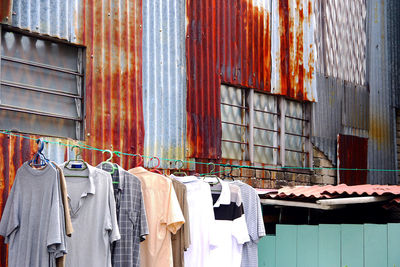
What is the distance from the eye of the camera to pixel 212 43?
9.91 meters

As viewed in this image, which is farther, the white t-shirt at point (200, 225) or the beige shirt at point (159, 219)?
the white t-shirt at point (200, 225)

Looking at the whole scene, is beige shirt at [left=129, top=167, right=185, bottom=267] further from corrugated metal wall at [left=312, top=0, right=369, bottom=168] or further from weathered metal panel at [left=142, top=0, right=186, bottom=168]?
corrugated metal wall at [left=312, top=0, right=369, bottom=168]

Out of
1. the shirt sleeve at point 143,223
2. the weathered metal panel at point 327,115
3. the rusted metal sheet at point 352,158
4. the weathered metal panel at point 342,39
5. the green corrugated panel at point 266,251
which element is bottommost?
the green corrugated panel at point 266,251

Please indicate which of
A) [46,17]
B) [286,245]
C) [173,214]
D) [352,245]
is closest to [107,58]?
[46,17]

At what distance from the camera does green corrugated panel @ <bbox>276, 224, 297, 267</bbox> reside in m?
8.34

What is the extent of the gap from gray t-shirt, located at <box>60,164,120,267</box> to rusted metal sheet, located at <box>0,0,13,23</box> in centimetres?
201

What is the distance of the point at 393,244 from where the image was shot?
291 inches

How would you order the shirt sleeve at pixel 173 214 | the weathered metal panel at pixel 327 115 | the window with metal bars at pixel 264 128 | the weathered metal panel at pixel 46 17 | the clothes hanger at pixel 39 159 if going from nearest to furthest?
the clothes hanger at pixel 39 159 < the shirt sleeve at pixel 173 214 < the weathered metal panel at pixel 46 17 < the window with metal bars at pixel 264 128 < the weathered metal panel at pixel 327 115

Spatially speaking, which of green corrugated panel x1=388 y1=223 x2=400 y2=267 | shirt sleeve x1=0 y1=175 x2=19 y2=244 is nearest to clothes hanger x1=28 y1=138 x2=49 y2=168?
shirt sleeve x1=0 y1=175 x2=19 y2=244

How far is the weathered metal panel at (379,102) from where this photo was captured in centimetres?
1324

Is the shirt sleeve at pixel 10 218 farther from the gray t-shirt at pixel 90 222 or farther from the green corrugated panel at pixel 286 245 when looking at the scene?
the green corrugated panel at pixel 286 245

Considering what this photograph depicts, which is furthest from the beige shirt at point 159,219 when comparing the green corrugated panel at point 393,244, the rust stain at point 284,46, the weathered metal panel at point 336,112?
the weathered metal panel at point 336,112

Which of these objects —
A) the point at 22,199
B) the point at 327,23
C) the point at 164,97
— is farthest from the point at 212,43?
the point at 22,199

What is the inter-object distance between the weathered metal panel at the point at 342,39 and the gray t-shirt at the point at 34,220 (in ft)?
24.2
